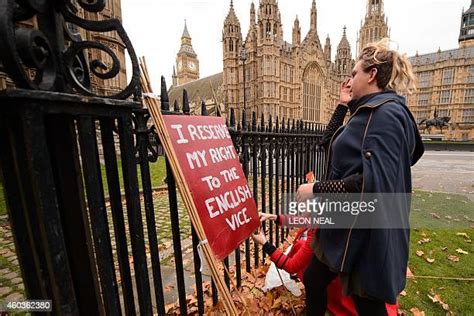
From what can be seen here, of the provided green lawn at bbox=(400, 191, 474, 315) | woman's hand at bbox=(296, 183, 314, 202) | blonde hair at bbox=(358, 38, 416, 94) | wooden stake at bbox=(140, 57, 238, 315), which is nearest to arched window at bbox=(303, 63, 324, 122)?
green lawn at bbox=(400, 191, 474, 315)

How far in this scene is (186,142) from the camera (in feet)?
5.43

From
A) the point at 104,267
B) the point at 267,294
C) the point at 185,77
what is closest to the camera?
the point at 104,267

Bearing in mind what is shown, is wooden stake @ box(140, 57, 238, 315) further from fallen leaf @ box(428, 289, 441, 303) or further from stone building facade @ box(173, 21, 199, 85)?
stone building facade @ box(173, 21, 199, 85)

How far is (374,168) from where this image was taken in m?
1.41

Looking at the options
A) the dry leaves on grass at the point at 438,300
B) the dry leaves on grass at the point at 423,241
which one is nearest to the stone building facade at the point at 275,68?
the dry leaves on grass at the point at 423,241

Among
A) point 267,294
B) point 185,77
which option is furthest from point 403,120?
point 185,77

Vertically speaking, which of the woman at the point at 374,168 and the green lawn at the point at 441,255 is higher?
the woman at the point at 374,168

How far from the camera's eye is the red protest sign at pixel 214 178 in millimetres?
1621

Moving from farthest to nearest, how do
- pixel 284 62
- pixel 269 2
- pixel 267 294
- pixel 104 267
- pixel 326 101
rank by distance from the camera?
pixel 326 101 < pixel 284 62 < pixel 269 2 < pixel 267 294 < pixel 104 267

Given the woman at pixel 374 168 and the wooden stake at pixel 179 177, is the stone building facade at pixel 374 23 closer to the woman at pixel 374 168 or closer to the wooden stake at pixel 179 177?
the woman at pixel 374 168

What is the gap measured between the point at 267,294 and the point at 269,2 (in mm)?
46902

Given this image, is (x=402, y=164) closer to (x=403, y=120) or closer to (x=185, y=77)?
(x=403, y=120)

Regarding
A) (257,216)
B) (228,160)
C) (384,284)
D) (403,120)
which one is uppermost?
(403,120)

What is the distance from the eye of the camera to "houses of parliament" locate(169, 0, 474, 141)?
42781 millimetres
